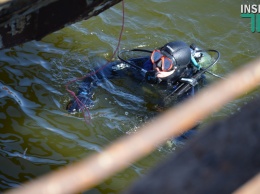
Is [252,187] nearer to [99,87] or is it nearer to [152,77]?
[152,77]

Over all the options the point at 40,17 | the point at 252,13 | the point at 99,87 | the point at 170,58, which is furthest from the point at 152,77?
the point at 252,13

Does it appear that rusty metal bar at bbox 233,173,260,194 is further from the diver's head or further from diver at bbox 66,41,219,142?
the diver's head

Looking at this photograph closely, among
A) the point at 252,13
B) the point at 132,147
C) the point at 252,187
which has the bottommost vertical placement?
the point at 252,13

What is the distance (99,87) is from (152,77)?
3.40 ft

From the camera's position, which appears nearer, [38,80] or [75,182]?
[75,182]

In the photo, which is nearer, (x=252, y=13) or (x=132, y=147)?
(x=132, y=147)

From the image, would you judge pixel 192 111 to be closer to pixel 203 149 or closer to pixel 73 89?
pixel 203 149

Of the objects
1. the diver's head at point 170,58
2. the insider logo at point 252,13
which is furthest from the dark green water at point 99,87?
the diver's head at point 170,58

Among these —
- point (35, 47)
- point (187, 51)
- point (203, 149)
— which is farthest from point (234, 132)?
point (35, 47)

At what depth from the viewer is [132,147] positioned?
0.73 m

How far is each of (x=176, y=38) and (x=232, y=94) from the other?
773 centimetres

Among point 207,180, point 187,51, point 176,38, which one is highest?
point 207,180

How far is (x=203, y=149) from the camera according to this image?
0.76 m

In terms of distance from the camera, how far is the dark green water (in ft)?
18.8
